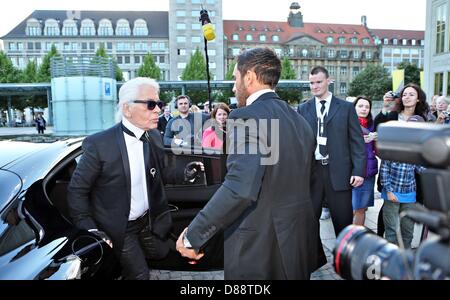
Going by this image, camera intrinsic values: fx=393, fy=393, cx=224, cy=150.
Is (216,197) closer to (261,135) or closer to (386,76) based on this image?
(261,135)

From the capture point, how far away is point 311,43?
3425 inches

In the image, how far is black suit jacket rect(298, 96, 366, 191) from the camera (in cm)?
355

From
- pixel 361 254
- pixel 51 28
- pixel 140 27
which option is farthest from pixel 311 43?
pixel 361 254

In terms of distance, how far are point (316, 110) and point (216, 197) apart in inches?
86.3

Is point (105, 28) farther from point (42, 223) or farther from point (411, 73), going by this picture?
point (42, 223)

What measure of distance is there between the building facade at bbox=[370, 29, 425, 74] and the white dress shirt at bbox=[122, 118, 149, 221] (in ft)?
323

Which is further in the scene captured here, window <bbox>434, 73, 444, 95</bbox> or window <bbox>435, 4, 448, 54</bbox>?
window <bbox>434, 73, 444, 95</bbox>

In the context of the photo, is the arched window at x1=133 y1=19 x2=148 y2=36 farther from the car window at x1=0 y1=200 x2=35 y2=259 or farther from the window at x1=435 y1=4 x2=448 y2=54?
the car window at x1=0 y1=200 x2=35 y2=259

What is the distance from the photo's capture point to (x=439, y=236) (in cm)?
95

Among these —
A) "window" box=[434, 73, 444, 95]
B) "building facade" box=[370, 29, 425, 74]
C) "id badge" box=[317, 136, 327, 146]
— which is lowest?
"id badge" box=[317, 136, 327, 146]

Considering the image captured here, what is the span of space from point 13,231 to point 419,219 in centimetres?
172

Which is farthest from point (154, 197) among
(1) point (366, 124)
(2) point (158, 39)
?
(2) point (158, 39)

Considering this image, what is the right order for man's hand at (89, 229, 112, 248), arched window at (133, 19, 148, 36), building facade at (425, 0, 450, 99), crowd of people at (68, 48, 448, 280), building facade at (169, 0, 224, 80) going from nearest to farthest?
crowd of people at (68, 48, 448, 280) → man's hand at (89, 229, 112, 248) → building facade at (425, 0, 450, 99) → building facade at (169, 0, 224, 80) → arched window at (133, 19, 148, 36)

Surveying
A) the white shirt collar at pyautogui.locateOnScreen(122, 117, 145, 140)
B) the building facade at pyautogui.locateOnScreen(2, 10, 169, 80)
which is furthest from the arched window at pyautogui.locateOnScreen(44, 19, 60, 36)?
the white shirt collar at pyautogui.locateOnScreen(122, 117, 145, 140)
